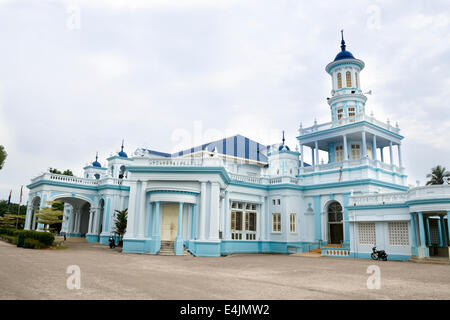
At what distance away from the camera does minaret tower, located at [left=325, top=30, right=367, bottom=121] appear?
1216 inches

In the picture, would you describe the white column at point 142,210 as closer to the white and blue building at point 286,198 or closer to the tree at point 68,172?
the white and blue building at point 286,198

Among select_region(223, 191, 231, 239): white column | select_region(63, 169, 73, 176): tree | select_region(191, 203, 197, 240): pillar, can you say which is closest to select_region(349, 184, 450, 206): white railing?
select_region(223, 191, 231, 239): white column

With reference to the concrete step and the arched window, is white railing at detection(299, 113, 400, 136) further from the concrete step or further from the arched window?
the concrete step

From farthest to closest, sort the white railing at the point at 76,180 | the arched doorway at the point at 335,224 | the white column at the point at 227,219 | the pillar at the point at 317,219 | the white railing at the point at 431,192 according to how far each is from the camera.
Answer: the white railing at the point at 76,180
the pillar at the point at 317,219
the arched doorway at the point at 335,224
the white column at the point at 227,219
the white railing at the point at 431,192

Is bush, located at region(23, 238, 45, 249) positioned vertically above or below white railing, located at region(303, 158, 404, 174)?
below

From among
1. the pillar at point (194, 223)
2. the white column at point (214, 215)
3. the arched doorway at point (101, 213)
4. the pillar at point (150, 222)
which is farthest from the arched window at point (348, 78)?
the arched doorway at point (101, 213)

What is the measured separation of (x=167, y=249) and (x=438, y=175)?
34.2 metres

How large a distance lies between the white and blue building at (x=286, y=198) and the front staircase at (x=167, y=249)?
78 millimetres

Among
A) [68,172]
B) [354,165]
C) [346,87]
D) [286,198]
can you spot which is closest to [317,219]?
[286,198]

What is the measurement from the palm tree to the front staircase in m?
32.9

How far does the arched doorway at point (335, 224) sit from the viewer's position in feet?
90.4
